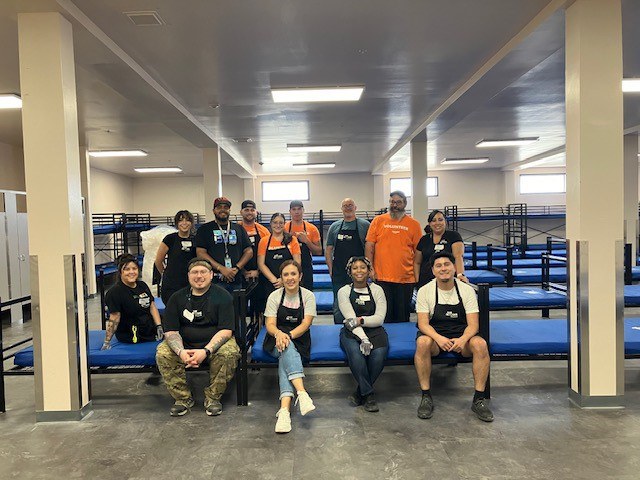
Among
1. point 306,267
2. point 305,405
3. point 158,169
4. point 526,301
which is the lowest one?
point 305,405

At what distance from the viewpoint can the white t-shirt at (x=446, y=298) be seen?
11.0ft

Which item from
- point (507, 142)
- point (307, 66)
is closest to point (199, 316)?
point (307, 66)

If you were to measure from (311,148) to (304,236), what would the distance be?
5315mm

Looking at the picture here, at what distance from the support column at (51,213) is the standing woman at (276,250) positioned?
5.49 feet

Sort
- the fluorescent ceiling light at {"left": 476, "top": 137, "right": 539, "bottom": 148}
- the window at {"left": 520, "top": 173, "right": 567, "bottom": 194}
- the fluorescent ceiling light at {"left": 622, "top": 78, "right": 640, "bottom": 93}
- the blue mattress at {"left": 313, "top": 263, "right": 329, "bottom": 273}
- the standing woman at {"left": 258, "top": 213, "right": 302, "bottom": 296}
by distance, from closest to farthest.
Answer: the standing woman at {"left": 258, "top": 213, "right": 302, "bottom": 296}, the fluorescent ceiling light at {"left": 622, "top": 78, "right": 640, "bottom": 93}, the blue mattress at {"left": 313, "top": 263, "right": 329, "bottom": 273}, the fluorescent ceiling light at {"left": 476, "top": 137, "right": 539, "bottom": 148}, the window at {"left": 520, "top": 173, "right": 567, "bottom": 194}

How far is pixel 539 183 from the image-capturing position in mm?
15070

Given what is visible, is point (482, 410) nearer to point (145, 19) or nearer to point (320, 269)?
point (145, 19)

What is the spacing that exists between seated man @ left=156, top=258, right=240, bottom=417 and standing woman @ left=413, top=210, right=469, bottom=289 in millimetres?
1938

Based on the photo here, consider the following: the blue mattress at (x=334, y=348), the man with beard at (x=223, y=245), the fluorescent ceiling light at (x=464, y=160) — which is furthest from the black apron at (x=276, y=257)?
the fluorescent ceiling light at (x=464, y=160)

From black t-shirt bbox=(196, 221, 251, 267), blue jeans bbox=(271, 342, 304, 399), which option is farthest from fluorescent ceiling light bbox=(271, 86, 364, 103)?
blue jeans bbox=(271, 342, 304, 399)

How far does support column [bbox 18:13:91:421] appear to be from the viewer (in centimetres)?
319

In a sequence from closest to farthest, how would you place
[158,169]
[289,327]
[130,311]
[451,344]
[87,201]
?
[451,344] < [289,327] < [130,311] < [87,201] < [158,169]

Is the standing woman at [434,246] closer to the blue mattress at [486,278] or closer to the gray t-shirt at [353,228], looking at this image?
the gray t-shirt at [353,228]

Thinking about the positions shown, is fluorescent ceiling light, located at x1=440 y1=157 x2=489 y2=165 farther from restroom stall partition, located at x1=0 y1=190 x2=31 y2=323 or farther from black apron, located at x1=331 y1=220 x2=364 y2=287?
restroom stall partition, located at x1=0 y1=190 x2=31 y2=323
